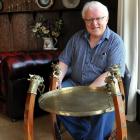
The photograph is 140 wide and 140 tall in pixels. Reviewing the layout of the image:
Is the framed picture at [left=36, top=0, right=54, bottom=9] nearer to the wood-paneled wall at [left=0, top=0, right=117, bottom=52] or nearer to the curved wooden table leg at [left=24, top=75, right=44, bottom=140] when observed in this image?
the wood-paneled wall at [left=0, top=0, right=117, bottom=52]

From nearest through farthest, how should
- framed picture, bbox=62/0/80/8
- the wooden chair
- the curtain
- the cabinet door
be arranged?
1. the wooden chair
2. the curtain
3. framed picture, bbox=62/0/80/8
4. the cabinet door

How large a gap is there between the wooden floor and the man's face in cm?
102

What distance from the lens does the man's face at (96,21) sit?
8.14ft

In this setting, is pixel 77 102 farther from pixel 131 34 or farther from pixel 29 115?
pixel 131 34

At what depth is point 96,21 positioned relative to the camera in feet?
8.20

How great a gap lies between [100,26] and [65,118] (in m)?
0.80

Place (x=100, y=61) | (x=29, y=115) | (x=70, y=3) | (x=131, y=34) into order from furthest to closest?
(x=70, y=3) < (x=131, y=34) < (x=100, y=61) < (x=29, y=115)

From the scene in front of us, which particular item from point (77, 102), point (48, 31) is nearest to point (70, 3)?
point (48, 31)

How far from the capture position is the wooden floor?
291cm

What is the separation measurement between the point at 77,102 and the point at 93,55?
0.63m

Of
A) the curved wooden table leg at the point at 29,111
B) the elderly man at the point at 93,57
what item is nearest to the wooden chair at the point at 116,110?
the curved wooden table leg at the point at 29,111

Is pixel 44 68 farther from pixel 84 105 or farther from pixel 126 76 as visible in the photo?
pixel 84 105

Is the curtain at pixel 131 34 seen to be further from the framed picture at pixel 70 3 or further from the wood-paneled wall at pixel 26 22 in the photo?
the wood-paneled wall at pixel 26 22

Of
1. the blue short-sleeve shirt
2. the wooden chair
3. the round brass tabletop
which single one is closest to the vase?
the blue short-sleeve shirt
